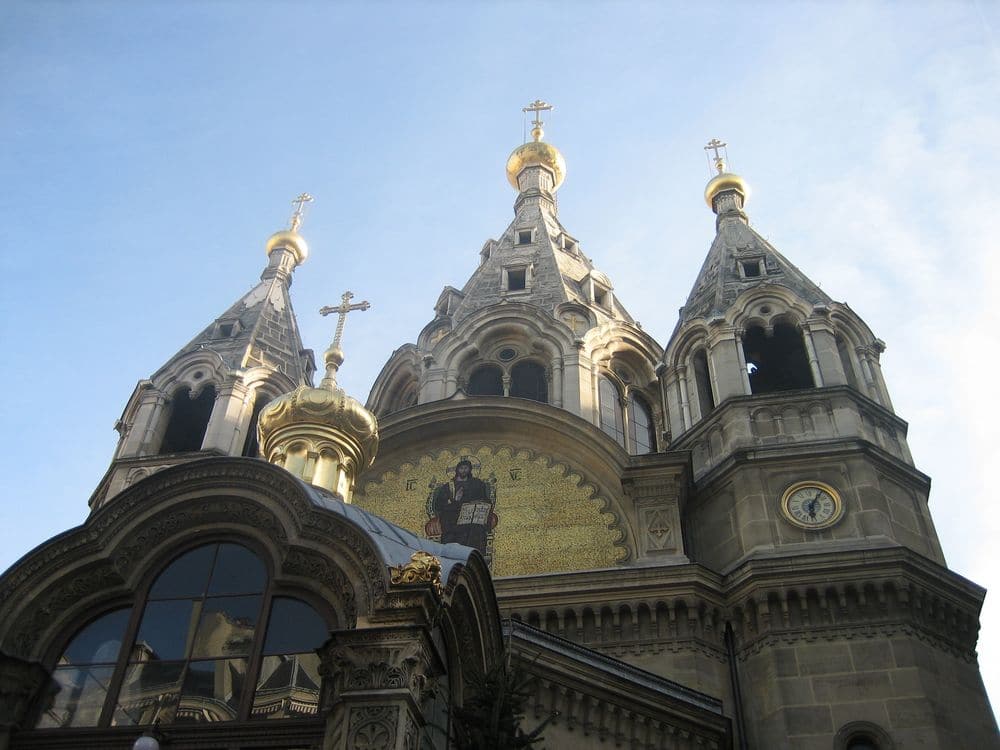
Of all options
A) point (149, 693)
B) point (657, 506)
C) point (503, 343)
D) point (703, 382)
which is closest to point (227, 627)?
point (149, 693)

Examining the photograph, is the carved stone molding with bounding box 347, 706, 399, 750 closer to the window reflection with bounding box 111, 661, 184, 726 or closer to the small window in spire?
the window reflection with bounding box 111, 661, 184, 726

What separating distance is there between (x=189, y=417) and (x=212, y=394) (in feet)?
2.40

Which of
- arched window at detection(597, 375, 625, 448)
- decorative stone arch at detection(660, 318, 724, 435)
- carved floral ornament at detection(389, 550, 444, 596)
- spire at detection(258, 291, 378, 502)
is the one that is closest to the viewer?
carved floral ornament at detection(389, 550, 444, 596)

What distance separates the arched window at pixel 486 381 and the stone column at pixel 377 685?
45.7ft

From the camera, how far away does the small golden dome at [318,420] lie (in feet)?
50.3

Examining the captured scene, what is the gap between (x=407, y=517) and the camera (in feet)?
61.0

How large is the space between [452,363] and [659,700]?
35.2ft

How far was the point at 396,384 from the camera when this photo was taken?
80.9ft

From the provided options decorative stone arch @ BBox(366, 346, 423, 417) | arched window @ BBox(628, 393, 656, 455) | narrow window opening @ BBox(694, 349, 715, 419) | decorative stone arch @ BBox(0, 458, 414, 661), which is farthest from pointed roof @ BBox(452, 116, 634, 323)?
decorative stone arch @ BBox(0, 458, 414, 661)

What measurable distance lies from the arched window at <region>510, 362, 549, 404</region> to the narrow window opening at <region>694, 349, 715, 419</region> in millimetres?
3143

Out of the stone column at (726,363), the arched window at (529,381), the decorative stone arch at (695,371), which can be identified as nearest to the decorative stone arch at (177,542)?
the stone column at (726,363)

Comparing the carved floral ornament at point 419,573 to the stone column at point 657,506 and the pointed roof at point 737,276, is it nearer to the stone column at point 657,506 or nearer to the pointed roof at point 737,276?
the stone column at point 657,506

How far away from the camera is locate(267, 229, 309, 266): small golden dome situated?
31656 millimetres

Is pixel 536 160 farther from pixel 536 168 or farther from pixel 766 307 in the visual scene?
pixel 766 307
